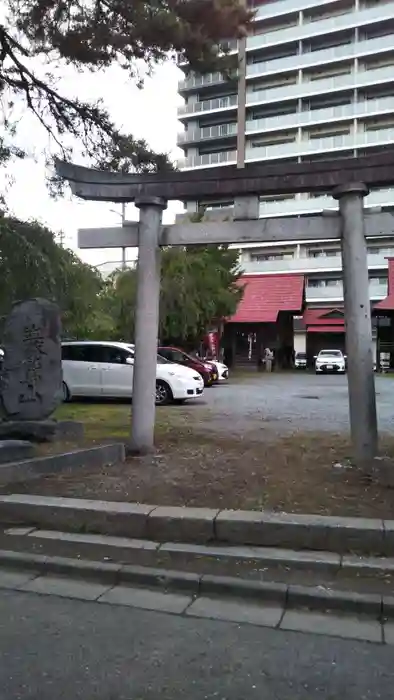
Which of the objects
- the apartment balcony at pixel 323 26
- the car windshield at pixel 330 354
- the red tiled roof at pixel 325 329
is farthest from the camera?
the apartment balcony at pixel 323 26

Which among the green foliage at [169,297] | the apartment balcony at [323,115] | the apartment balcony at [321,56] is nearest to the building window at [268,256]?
the apartment balcony at [323,115]

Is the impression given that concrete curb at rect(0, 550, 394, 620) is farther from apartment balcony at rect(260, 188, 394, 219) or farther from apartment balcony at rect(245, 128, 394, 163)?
apartment balcony at rect(245, 128, 394, 163)

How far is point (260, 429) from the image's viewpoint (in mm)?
10484

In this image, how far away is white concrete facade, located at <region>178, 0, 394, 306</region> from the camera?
47281 mm

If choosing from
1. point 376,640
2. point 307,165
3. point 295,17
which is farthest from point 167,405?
point 295,17

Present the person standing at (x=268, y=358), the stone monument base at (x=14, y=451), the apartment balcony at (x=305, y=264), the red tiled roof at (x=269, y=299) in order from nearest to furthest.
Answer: the stone monument base at (x=14, y=451), the red tiled roof at (x=269, y=299), the person standing at (x=268, y=358), the apartment balcony at (x=305, y=264)

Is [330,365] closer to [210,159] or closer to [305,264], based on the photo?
[305,264]

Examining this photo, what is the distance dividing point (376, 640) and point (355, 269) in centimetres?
454

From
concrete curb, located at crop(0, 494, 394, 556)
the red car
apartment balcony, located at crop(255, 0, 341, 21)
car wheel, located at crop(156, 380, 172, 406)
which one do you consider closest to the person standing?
the red car

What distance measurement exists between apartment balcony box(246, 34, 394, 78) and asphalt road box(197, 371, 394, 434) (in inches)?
1466

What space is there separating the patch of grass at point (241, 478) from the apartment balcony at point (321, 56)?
4723 cm

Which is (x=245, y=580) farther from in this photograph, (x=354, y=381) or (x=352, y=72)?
(x=352, y=72)

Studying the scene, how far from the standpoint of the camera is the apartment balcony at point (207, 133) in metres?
53.5

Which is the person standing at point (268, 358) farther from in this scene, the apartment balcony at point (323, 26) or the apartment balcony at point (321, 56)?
the apartment balcony at point (321, 56)
